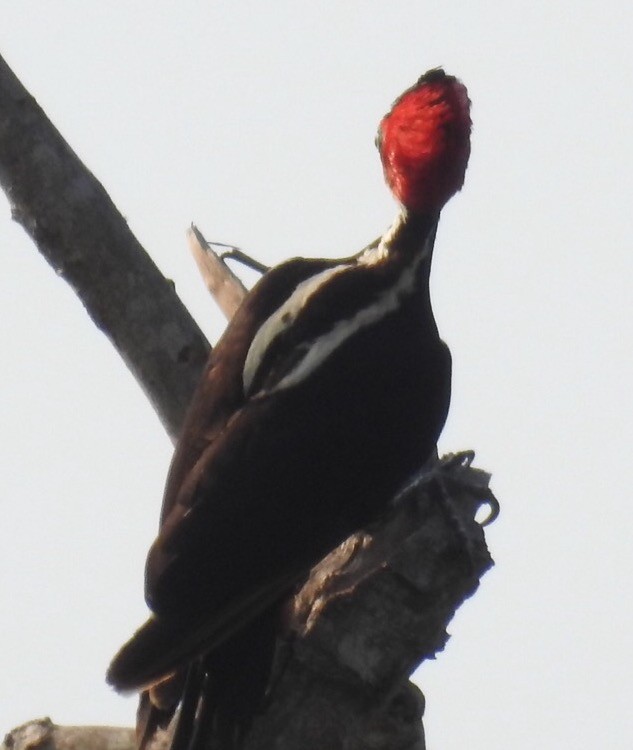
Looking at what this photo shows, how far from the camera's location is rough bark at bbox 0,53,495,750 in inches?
150

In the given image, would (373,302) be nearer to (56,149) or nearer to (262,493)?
(262,493)

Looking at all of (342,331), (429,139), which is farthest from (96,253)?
(429,139)

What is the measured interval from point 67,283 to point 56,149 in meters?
0.37

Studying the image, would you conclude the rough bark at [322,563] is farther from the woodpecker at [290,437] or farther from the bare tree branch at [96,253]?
the woodpecker at [290,437]

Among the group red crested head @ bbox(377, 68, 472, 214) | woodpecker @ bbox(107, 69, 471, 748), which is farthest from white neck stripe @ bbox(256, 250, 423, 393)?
red crested head @ bbox(377, 68, 472, 214)

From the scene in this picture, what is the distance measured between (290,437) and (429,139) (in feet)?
3.03

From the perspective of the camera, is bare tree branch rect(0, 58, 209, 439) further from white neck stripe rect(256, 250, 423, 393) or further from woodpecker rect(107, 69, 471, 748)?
white neck stripe rect(256, 250, 423, 393)

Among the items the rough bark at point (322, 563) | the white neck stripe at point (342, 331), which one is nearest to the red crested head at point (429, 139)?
the white neck stripe at point (342, 331)

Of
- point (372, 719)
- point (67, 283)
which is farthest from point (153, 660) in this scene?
point (67, 283)

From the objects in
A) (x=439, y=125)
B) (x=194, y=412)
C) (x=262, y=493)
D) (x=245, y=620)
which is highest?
(x=439, y=125)

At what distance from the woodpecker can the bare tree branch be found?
15cm

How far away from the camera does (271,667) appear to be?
4.02 m

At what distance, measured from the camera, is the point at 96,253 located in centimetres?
450

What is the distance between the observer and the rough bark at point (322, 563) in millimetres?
3807
